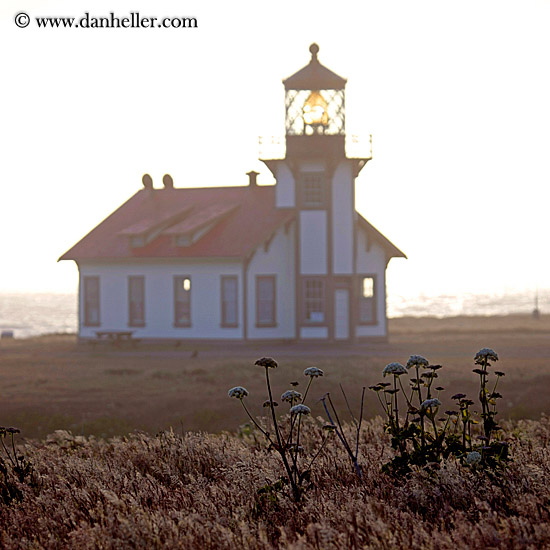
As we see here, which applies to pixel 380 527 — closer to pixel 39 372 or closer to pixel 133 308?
pixel 39 372

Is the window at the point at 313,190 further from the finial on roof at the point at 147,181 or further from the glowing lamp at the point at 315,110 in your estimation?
the finial on roof at the point at 147,181

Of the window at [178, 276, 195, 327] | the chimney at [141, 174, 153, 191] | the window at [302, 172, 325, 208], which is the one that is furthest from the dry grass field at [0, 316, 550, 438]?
the chimney at [141, 174, 153, 191]

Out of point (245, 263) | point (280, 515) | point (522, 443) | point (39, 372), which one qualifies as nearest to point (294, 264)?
point (245, 263)

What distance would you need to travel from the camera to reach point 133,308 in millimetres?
32344

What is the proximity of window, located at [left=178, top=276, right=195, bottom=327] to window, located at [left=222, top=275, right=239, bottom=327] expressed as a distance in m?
1.48

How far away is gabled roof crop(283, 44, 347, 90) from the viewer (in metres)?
30.3

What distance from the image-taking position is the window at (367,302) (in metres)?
31.8

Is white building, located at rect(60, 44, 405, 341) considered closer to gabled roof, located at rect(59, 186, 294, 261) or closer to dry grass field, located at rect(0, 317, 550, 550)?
gabled roof, located at rect(59, 186, 294, 261)

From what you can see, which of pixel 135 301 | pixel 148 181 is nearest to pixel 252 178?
pixel 148 181

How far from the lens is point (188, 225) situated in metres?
32.2

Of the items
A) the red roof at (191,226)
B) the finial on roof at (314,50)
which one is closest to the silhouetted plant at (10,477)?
the red roof at (191,226)

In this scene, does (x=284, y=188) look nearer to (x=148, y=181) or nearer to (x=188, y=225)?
(x=188, y=225)

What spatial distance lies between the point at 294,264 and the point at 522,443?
23.5m

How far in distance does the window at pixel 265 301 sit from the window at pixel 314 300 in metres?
1.25
